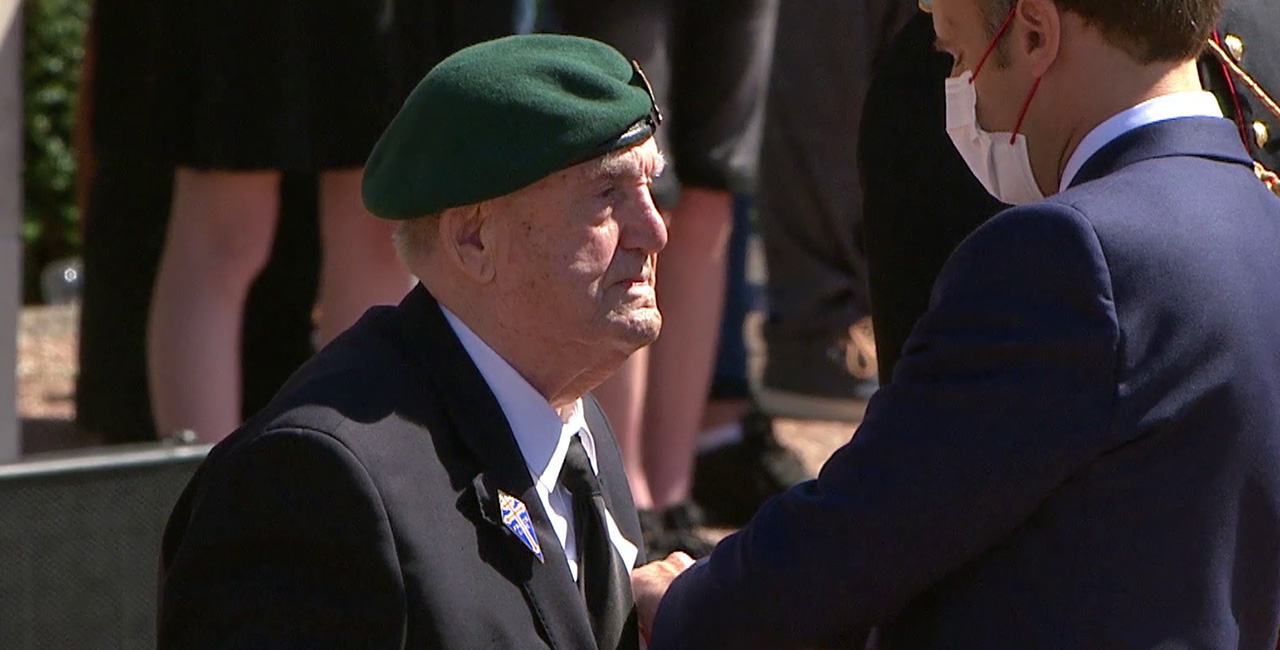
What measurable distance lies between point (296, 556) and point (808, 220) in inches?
158

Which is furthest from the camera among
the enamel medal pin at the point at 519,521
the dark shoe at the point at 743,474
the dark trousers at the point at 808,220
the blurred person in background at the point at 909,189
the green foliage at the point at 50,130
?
the green foliage at the point at 50,130

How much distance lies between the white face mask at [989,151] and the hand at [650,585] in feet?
1.92

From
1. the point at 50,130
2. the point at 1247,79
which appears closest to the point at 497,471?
the point at 1247,79

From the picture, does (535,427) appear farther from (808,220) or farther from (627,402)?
(808,220)

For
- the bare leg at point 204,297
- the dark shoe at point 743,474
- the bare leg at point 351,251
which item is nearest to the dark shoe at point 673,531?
the dark shoe at point 743,474

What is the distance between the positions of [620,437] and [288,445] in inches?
92.6

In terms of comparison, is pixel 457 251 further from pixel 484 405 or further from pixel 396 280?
pixel 396 280

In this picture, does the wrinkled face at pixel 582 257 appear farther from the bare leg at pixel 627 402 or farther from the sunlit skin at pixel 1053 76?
the bare leg at pixel 627 402

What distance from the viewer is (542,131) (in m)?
2.38

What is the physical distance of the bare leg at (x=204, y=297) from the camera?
4105mm

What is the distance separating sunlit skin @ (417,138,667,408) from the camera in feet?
8.02

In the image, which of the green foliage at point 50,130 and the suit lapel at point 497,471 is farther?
the green foliage at point 50,130

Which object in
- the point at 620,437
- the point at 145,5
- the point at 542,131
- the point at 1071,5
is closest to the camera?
the point at 1071,5

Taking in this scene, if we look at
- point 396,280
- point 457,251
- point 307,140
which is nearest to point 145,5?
point 307,140
